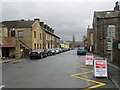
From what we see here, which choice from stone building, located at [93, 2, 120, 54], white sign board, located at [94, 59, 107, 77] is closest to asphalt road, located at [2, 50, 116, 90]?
white sign board, located at [94, 59, 107, 77]

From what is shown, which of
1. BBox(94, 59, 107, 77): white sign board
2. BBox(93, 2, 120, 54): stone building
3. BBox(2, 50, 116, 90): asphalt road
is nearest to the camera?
BBox(2, 50, 116, 90): asphalt road

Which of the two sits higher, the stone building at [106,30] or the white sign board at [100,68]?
the stone building at [106,30]

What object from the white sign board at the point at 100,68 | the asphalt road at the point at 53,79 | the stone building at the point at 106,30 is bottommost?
the asphalt road at the point at 53,79

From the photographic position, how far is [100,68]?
23.1 ft

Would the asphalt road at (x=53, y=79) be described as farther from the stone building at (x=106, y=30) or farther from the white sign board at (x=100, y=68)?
the stone building at (x=106, y=30)

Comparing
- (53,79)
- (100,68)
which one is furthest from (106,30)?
(53,79)

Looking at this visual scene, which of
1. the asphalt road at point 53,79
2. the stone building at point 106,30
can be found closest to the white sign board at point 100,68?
the asphalt road at point 53,79

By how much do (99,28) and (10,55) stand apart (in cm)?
1971

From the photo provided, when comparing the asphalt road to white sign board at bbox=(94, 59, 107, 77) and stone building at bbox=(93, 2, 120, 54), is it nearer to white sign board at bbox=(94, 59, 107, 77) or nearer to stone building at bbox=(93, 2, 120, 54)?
white sign board at bbox=(94, 59, 107, 77)

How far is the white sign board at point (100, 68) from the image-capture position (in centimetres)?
692

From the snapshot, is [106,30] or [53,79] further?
[106,30]

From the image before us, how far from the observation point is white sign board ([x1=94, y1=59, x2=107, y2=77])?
22.7 feet

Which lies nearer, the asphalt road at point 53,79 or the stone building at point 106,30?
the asphalt road at point 53,79

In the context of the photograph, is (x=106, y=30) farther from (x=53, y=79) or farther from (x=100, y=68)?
(x=53, y=79)
